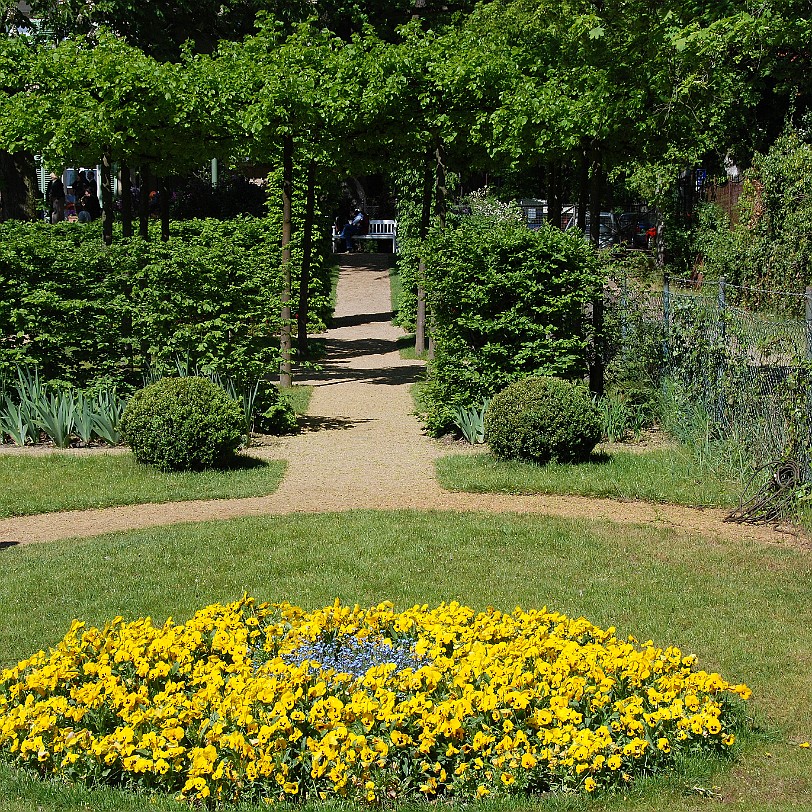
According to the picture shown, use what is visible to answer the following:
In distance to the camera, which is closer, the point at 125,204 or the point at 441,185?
the point at 125,204

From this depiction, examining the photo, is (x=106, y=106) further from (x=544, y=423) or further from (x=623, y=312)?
(x=544, y=423)

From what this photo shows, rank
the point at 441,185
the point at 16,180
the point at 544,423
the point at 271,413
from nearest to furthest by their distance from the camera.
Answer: the point at 544,423
the point at 271,413
the point at 441,185
the point at 16,180

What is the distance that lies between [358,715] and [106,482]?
5.86m

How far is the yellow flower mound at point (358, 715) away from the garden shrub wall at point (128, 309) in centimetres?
680

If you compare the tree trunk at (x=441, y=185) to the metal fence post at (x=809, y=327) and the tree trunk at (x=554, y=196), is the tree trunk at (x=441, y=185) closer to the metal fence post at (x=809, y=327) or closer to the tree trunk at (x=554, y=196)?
the tree trunk at (x=554, y=196)

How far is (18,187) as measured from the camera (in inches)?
1014

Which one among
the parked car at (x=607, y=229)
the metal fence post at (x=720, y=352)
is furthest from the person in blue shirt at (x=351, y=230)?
the metal fence post at (x=720, y=352)

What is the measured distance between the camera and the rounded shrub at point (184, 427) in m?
10.1

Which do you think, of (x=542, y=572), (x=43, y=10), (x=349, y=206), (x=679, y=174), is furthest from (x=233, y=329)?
(x=349, y=206)

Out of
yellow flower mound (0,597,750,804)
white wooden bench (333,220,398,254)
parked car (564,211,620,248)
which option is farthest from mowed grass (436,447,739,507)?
white wooden bench (333,220,398,254)

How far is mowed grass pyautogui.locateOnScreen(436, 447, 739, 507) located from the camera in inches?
361

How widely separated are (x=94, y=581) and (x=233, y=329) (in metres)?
5.15

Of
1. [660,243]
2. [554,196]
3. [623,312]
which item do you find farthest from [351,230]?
[623,312]

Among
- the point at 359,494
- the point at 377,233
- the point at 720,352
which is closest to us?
the point at 359,494
